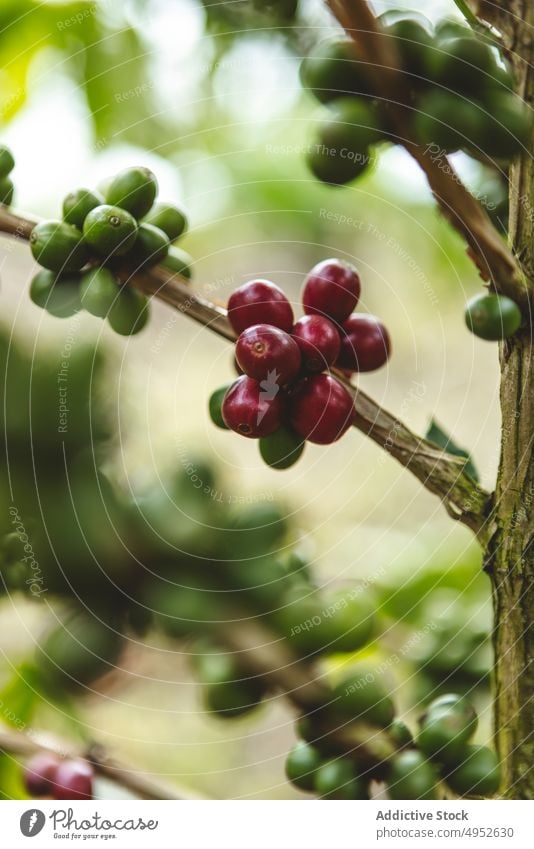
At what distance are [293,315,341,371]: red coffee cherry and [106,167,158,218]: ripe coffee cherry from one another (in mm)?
104

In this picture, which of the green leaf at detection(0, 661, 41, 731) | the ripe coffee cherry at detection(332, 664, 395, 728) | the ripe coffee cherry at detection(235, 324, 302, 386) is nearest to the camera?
the ripe coffee cherry at detection(235, 324, 302, 386)

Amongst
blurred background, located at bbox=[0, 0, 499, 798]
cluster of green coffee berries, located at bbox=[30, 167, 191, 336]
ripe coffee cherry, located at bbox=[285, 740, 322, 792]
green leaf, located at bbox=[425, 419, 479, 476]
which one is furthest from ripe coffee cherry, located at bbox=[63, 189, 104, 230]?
ripe coffee cherry, located at bbox=[285, 740, 322, 792]

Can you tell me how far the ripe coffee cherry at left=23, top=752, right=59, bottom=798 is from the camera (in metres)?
0.50

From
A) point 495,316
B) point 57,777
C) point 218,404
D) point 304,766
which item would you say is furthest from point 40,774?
point 495,316

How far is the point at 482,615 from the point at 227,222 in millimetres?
374

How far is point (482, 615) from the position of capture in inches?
20.4

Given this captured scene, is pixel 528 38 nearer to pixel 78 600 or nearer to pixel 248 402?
pixel 248 402

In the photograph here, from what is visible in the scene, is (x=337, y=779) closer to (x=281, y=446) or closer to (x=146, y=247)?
(x=281, y=446)

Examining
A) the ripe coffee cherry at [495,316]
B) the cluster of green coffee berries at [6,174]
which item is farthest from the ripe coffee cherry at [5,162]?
the ripe coffee cherry at [495,316]

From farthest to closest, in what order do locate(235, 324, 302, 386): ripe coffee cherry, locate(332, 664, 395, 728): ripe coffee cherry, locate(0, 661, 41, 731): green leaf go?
locate(0, 661, 41, 731): green leaf, locate(332, 664, 395, 728): ripe coffee cherry, locate(235, 324, 302, 386): ripe coffee cherry

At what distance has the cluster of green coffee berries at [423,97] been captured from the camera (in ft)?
1.23

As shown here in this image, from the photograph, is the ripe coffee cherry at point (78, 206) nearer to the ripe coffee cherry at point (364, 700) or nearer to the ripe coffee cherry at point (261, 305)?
the ripe coffee cherry at point (261, 305)

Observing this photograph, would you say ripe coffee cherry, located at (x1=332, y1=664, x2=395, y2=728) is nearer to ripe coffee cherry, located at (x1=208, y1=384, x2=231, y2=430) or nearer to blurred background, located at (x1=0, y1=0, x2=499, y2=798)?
blurred background, located at (x1=0, y1=0, x2=499, y2=798)

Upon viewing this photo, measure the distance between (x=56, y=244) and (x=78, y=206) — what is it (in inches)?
1.0
